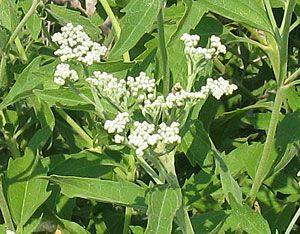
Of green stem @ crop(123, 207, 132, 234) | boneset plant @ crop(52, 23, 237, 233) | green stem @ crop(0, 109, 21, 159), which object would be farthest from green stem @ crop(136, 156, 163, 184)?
green stem @ crop(0, 109, 21, 159)

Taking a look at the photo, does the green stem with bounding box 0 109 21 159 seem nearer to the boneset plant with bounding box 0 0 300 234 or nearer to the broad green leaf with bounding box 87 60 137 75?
the boneset plant with bounding box 0 0 300 234

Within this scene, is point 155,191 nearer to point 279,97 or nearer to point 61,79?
point 61,79

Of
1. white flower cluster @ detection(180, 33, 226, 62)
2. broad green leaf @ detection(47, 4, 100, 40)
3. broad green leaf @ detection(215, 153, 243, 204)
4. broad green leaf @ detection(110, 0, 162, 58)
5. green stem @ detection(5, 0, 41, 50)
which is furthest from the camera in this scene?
broad green leaf @ detection(47, 4, 100, 40)

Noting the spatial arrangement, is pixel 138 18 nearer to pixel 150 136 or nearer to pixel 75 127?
pixel 150 136

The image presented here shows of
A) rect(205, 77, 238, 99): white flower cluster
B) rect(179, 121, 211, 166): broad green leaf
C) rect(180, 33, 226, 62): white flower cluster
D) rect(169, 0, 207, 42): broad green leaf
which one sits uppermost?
rect(180, 33, 226, 62): white flower cluster

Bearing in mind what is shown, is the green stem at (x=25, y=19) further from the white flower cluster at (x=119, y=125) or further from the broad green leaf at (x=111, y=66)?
the white flower cluster at (x=119, y=125)

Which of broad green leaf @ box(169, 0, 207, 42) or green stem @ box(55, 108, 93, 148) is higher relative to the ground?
broad green leaf @ box(169, 0, 207, 42)

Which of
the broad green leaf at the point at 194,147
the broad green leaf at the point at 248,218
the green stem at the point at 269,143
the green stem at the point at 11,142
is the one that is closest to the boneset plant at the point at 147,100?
the broad green leaf at the point at 248,218

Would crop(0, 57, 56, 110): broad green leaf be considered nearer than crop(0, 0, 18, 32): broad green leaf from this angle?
Yes

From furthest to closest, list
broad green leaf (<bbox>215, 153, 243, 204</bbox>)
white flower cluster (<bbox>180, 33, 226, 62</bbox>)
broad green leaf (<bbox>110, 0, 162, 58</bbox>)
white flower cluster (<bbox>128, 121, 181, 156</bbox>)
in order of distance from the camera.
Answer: broad green leaf (<bbox>215, 153, 243, 204</bbox>) → white flower cluster (<bbox>180, 33, 226, 62</bbox>) → broad green leaf (<bbox>110, 0, 162, 58</bbox>) → white flower cluster (<bbox>128, 121, 181, 156</bbox>)
